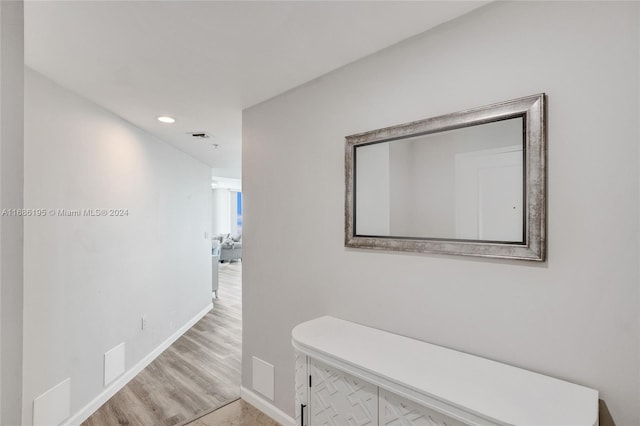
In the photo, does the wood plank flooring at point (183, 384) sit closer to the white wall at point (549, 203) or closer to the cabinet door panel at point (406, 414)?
the white wall at point (549, 203)

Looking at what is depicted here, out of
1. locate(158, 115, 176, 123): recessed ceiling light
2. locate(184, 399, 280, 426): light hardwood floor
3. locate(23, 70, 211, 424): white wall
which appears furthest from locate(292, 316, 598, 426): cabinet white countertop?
locate(158, 115, 176, 123): recessed ceiling light

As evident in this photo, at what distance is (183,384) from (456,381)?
2566mm

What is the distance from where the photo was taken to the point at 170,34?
149cm

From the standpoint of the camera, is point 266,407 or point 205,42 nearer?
point 205,42

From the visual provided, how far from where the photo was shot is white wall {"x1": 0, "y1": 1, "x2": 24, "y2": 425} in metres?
0.69

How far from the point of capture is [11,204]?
0.71 m

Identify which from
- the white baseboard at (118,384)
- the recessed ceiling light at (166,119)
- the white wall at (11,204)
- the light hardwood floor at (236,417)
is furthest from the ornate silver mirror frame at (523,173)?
the white baseboard at (118,384)

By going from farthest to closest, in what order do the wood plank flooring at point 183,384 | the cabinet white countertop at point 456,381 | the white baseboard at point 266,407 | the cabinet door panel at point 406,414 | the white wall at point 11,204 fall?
1. the wood plank flooring at point 183,384
2. the white baseboard at point 266,407
3. the cabinet door panel at point 406,414
4. the cabinet white countertop at point 456,381
5. the white wall at point 11,204

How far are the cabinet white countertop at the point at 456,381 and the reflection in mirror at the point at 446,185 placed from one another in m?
0.50

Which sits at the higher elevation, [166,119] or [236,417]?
[166,119]

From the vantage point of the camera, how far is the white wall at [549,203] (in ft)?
3.38

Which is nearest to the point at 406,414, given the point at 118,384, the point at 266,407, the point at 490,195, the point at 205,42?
the point at 490,195

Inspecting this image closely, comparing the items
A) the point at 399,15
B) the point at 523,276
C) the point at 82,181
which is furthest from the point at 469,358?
the point at 82,181

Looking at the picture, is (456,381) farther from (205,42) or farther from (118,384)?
(118,384)
